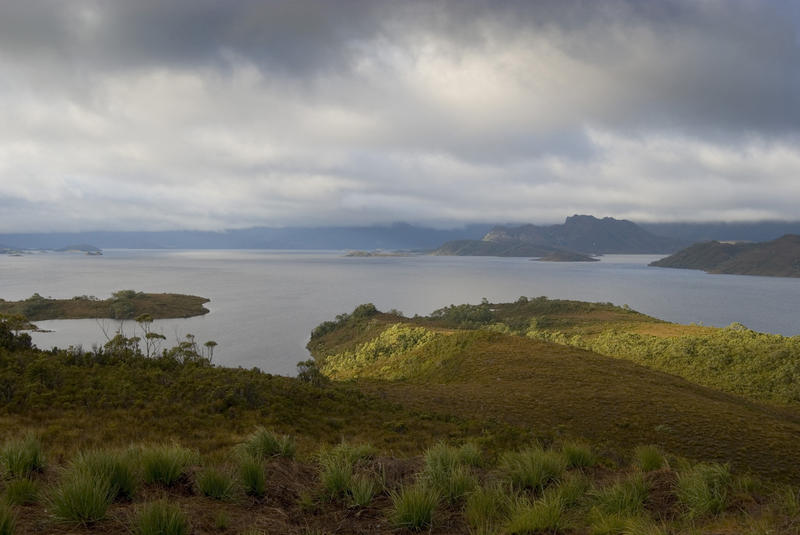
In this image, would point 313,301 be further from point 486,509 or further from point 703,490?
point 703,490

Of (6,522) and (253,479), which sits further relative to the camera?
(253,479)

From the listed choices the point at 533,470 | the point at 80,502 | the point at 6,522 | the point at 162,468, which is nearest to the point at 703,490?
the point at 533,470

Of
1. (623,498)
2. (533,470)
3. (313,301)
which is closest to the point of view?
(623,498)

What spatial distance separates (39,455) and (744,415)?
83.2ft

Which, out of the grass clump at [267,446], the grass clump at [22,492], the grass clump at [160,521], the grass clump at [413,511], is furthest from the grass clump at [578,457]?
the grass clump at [22,492]

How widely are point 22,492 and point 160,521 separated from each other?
237 centimetres

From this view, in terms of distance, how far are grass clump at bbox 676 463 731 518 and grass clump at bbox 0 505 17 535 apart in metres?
7.96

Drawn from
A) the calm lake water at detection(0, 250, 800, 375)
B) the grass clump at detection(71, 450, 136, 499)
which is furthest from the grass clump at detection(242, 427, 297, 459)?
the calm lake water at detection(0, 250, 800, 375)

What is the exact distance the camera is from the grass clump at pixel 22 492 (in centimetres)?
532

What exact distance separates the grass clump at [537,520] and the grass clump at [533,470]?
1495 millimetres

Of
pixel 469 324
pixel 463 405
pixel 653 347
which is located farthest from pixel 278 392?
pixel 469 324

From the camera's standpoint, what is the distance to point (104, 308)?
92.5 meters

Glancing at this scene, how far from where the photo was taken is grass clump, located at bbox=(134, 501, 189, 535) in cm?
452

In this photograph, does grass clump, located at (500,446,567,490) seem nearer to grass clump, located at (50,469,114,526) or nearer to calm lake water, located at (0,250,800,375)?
grass clump, located at (50,469,114,526)
